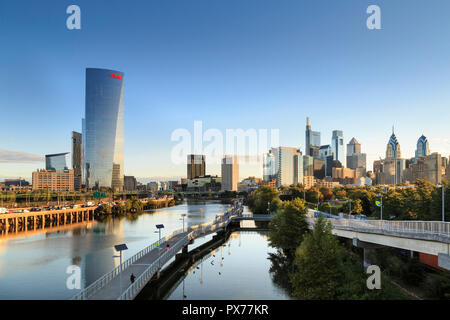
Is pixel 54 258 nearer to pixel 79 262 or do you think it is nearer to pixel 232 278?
pixel 79 262

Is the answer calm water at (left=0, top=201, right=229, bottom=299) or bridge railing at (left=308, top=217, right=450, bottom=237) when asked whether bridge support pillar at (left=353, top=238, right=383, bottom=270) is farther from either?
calm water at (left=0, top=201, right=229, bottom=299)

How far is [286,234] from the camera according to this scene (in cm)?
5275

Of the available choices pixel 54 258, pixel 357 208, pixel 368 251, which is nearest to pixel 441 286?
pixel 368 251

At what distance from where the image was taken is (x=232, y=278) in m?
41.5

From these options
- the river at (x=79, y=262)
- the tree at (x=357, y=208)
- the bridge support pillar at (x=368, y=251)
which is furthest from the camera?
the tree at (x=357, y=208)

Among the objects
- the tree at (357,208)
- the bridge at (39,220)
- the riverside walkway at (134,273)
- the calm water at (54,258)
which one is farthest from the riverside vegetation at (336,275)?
the bridge at (39,220)

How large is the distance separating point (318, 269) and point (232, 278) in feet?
47.3

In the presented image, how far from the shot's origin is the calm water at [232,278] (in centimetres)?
3488

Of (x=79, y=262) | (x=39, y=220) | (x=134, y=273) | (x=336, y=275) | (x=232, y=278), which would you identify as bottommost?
(x=39, y=220)

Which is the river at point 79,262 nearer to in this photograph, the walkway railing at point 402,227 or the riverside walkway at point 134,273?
the riverside walkway at point 134,273

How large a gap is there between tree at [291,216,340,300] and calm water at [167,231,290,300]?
4422 mm

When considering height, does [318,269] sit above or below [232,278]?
above

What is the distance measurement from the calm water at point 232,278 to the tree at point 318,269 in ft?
14.5

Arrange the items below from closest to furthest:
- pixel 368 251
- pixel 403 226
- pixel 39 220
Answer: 1. pixel 403 226
2. pixel 368 251
3. pixel 39 220
